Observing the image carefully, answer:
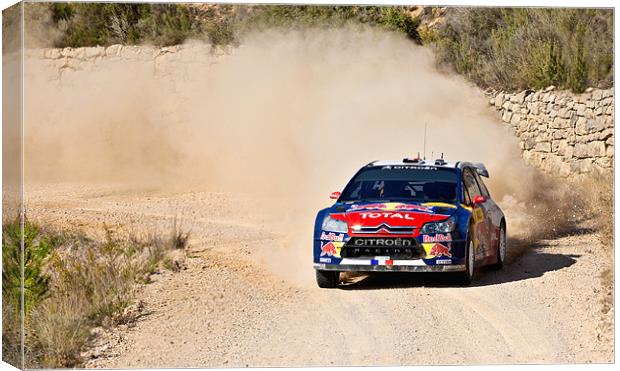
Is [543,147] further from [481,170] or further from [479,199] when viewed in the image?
[479,199]

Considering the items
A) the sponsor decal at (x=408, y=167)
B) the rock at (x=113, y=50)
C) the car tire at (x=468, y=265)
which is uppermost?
the rock at (x=113, y=50)

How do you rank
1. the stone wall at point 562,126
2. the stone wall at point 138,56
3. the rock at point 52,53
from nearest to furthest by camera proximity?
the stone wall at point 562,126, the rock at point 52,53, the stone wall at point 138,56

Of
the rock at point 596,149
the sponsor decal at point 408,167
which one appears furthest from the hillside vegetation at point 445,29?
the sponsor decal at point 408,167

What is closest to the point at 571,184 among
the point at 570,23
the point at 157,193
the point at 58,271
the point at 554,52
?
the point at 554,52

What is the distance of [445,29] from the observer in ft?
59.9

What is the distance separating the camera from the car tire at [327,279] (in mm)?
14953

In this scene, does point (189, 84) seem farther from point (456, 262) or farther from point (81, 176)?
point (456, 262)

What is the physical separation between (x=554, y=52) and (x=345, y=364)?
5.73 metres

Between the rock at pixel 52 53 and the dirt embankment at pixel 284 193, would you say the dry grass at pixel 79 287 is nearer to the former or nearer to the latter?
the dirt embankment at pixel 284 193

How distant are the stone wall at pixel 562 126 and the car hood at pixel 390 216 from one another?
1.91 metres

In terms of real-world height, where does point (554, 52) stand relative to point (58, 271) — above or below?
above

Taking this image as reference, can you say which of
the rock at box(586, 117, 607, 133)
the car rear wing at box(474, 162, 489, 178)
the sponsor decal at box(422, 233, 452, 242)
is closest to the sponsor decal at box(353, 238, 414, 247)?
the sponsor decal at box(422, 233, 452, 242)

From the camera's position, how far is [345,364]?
42.0ft

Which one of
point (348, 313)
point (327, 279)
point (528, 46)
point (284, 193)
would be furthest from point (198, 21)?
point (348, 313)
